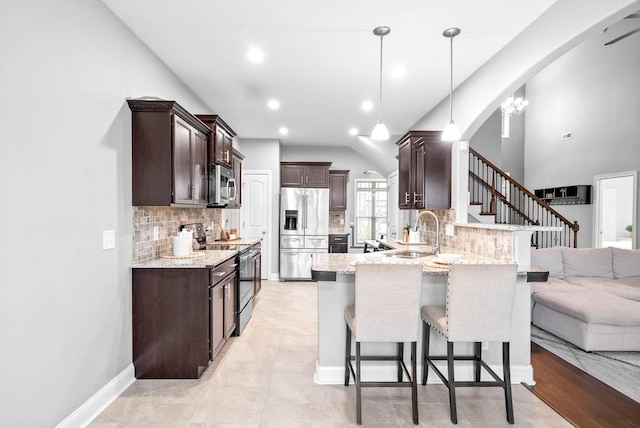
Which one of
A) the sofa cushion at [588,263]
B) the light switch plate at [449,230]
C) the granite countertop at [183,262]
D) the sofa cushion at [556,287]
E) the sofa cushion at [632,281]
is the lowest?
the sofa cushion at [556,287]

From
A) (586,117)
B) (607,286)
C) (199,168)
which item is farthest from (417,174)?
(586,117)

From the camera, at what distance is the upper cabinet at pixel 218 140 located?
3688 mm

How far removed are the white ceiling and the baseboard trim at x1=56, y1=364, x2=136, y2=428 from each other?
2.66 meters

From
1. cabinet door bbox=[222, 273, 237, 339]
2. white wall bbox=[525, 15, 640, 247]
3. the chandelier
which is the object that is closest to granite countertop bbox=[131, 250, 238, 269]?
cabinet door bbox=[222, 273, 237, 339]

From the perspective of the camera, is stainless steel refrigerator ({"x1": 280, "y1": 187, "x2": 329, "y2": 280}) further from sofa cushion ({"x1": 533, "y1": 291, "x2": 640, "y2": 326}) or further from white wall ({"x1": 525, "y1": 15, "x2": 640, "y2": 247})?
white wall ({"x1": 525, "y1": 15, "x2": 640, "y2": 247})

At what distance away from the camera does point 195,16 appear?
8.23ft

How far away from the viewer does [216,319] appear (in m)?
2.95

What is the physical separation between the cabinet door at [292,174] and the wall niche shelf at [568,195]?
5697mm

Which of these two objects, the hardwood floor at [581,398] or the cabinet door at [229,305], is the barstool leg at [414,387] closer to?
the hardwood floor at [581,398]

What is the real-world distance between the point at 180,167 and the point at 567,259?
16.0 feet

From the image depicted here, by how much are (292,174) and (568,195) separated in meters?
5.91

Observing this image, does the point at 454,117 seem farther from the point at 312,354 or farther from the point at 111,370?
the point at 111,370

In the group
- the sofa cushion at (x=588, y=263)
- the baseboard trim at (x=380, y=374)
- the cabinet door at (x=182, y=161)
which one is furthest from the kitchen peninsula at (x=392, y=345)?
the sofa cushion at (x=588, y=263)

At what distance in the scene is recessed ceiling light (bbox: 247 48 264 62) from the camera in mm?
3053
